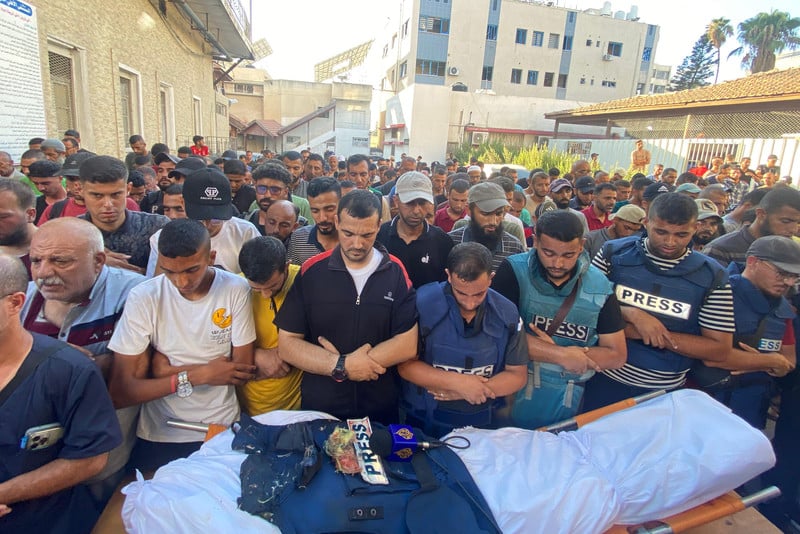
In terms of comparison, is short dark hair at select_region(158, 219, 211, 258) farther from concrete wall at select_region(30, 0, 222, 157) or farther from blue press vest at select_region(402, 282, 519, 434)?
concrete wall at select_region(30, 0, 222, 157)

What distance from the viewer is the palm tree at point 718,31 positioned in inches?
1668

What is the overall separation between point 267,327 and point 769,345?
3.18 m

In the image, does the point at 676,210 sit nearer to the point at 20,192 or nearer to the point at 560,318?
the point at 560,318

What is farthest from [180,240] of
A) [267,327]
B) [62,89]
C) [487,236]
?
[62,89]

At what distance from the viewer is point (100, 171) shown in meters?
2.94

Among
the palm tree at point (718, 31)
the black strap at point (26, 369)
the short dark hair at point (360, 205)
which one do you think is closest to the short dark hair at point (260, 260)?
the short dark hair at point (360, 205)

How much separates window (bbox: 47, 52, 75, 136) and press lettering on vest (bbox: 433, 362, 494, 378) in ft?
27.7

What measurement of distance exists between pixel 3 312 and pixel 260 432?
1118 mm

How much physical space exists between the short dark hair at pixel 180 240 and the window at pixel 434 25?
3573 centimetres

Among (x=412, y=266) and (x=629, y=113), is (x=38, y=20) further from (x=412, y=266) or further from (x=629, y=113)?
(x=629, y=113)

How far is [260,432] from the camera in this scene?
208cm

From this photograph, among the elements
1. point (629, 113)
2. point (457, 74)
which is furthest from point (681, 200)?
point (457, 74)

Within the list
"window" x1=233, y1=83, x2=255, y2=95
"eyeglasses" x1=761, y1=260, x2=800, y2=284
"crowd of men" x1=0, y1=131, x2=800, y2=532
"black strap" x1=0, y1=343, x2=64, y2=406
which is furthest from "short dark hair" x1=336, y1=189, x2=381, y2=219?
"window" x1=233, y1=83, x2=255, y2=95

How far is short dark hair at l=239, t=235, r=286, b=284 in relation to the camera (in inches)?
93.1
